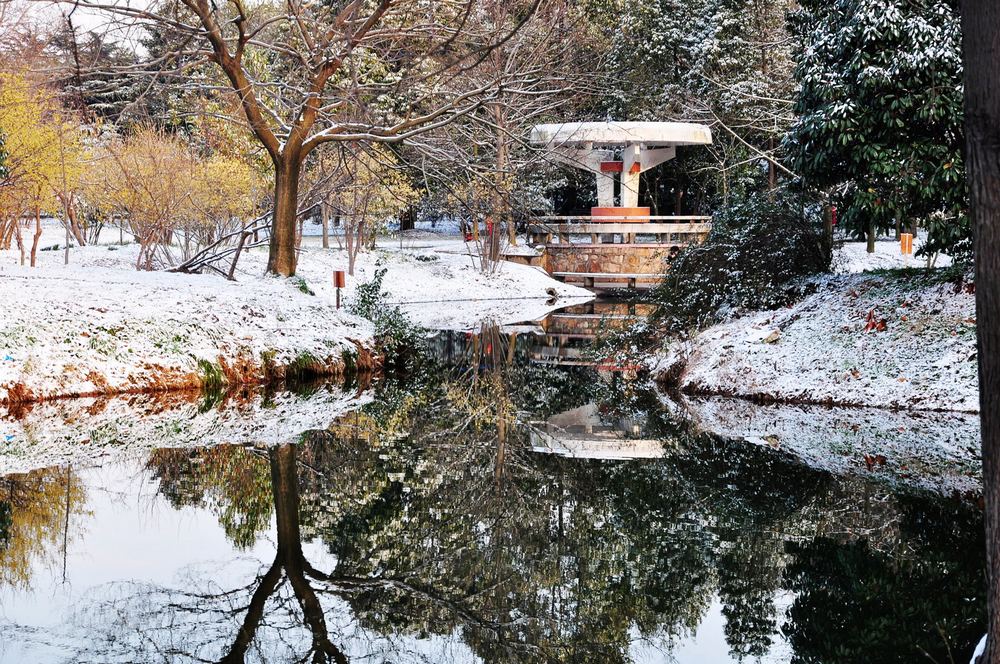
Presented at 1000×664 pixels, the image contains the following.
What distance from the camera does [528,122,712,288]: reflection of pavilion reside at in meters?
33.4

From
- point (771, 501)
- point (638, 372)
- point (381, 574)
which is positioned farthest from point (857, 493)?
point (638, 372)

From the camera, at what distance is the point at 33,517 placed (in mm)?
7758

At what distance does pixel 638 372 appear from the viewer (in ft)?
54.1

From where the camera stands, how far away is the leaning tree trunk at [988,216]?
3740mm

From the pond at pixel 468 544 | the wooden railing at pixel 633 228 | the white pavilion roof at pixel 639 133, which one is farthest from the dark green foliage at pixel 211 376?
the wooden railing at pixel 633 228

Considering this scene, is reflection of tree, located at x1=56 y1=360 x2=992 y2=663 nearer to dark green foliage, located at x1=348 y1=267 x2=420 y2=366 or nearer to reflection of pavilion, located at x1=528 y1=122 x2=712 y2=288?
dark green foliage, located at x1=348 y1=267 x2=420 y2=366

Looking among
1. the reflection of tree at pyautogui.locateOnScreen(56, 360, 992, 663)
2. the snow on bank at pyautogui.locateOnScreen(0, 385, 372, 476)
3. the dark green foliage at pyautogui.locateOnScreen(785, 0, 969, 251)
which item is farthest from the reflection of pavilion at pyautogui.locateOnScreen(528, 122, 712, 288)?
the reflection of tree at pyautogui.locateOnScreen(56, 360, 992, 663)

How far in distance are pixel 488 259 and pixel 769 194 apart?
1669 cm

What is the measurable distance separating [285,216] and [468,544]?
1308cm

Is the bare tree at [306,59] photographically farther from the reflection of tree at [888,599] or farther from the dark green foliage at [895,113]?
the reflection of tree at [888,599]

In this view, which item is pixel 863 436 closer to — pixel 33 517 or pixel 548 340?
pixel 33 517

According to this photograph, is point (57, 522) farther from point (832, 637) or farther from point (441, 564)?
point (832, 637)

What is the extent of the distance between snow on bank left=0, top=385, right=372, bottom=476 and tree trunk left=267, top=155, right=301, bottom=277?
5.41 m

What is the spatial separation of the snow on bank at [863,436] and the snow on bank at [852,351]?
34 centimetres
